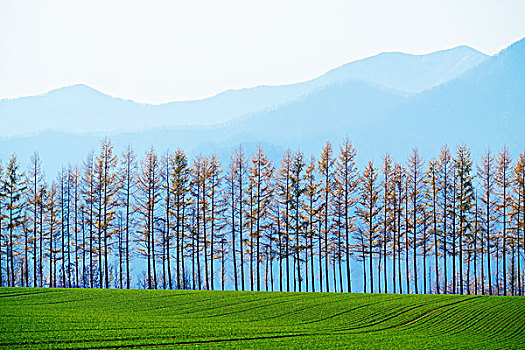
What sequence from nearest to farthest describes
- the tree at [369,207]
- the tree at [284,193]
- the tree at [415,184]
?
the tree at [369,207], the tree at [284,193], the tree at [415,184]

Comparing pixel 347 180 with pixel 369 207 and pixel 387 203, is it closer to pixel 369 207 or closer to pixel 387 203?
pixel 369 207

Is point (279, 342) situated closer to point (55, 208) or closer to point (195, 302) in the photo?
point (195, 302)

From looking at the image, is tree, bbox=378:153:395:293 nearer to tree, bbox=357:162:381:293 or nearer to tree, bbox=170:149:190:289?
tree, bbox=357:162:381:293

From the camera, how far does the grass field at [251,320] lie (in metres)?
19.8

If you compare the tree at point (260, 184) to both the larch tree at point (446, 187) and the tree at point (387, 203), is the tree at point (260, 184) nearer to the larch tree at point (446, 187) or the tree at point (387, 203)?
the tree at point (387, 203)

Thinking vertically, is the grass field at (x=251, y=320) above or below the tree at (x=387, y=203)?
below

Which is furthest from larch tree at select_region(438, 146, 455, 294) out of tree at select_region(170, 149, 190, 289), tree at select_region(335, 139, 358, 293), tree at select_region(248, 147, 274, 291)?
tree at select_region(170, 149, 190, 289)

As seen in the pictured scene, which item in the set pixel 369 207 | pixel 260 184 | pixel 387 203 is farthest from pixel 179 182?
pixel 387 203

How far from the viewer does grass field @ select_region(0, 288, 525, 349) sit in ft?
64.9

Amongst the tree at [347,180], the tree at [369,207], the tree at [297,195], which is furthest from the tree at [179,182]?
the tree at [369,207]

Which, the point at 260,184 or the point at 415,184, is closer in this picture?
the point at 260,184

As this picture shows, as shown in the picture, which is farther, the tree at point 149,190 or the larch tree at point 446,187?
the larch tree at point 446,187

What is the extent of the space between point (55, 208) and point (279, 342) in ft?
141

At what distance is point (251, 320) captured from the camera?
2794cm
